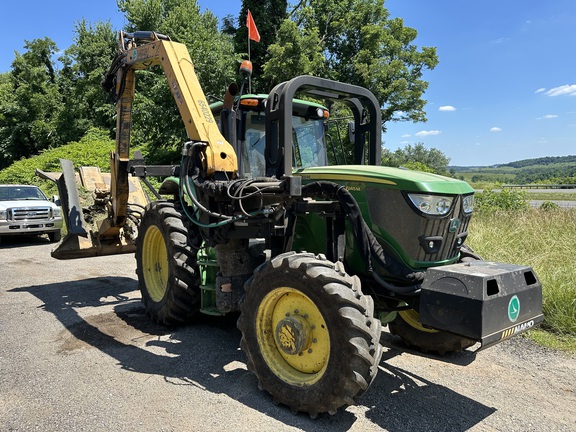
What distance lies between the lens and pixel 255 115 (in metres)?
5.12

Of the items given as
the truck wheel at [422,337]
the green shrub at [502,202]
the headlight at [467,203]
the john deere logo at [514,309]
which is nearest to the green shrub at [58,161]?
the green shrub at [502,202]

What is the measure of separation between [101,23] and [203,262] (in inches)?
1290

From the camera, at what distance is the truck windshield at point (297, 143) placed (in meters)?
5.11

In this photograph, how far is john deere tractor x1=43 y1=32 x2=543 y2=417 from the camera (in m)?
3.27

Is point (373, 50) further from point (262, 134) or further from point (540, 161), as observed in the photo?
point (540, 161)

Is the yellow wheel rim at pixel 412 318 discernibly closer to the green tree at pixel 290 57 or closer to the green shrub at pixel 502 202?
the green shrub at pixel 502 202

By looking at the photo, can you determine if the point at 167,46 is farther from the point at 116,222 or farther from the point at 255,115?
the point at 116,222

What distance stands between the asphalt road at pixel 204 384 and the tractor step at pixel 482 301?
0.78 metres

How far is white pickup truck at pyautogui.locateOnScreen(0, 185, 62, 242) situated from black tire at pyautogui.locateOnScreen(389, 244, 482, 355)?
405 inches

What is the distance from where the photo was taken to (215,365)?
440 cm

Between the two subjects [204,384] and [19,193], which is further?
[19,193]

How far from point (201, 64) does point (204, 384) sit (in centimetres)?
1647

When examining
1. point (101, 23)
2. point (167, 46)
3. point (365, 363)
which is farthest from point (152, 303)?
point (101, 23)

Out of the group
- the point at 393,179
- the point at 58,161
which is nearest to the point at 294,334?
the point at 393,179
